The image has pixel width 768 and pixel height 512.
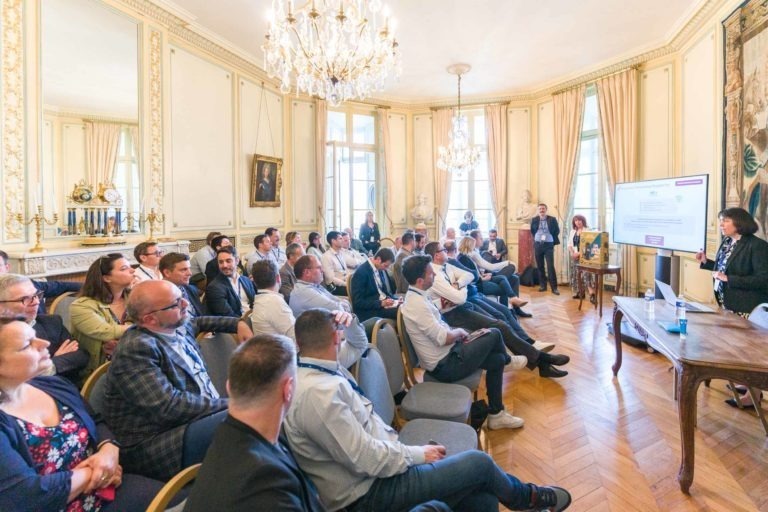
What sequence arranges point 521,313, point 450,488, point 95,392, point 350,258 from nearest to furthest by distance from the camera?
1. point 450,488
2. point 95,392
3. point 521,313
4. point 350,258

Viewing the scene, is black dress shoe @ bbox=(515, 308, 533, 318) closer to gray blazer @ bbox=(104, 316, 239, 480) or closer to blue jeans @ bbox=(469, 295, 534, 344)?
blue jeans @ bbox=(469, 295, 534, 344)

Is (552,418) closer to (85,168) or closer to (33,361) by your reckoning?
(33,361)

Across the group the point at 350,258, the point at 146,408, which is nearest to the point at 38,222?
the point at 146,408

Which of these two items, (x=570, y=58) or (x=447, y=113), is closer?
(x=570, y=58)

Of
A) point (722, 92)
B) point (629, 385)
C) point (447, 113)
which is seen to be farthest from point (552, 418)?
point (447, 113)

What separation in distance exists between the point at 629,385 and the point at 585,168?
6.07 meters

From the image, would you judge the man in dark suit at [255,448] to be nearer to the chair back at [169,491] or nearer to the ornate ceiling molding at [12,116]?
the chair back at [169,491]

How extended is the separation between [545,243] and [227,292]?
679cm

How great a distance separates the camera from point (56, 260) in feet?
14.2

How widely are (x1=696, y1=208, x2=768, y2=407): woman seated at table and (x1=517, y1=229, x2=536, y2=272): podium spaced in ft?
18.0

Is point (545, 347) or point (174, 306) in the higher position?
point (174, 306)

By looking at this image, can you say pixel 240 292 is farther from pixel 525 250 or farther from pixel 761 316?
pixel 525 250

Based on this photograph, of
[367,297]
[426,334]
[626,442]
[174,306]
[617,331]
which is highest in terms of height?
[174,306]

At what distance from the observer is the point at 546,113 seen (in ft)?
31.3
